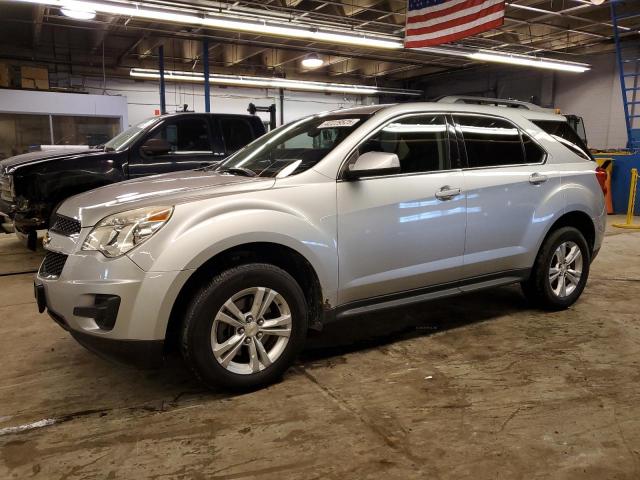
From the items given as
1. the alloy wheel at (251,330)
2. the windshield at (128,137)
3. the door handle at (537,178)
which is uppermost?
the windshield at (128,137)

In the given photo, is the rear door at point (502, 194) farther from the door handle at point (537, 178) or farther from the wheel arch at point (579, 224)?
the wheel arch at point (579, 224)

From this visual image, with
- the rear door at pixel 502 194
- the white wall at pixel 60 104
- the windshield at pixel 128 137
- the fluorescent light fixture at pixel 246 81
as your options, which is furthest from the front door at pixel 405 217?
the white wall at pixel 60 104

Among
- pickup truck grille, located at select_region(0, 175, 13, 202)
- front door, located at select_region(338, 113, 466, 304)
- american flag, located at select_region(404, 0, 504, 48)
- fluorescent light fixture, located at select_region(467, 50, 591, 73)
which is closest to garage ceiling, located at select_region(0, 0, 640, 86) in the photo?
fluorescent light fixture, located at select_region(467, 50, 591, 73)

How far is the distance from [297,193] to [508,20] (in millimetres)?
11876

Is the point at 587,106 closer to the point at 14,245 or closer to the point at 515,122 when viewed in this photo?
the point at 515,122

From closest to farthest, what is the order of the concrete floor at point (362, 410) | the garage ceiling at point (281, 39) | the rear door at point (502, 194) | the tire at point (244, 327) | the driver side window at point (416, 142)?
the concrete floor at point (362, 410) → the tire at point (244, 327) → the driver side window at point (416, 142) → the rear door at point (502, 194) → the garage ceiling at point (281, 39)

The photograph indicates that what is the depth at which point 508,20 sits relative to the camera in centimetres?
1246

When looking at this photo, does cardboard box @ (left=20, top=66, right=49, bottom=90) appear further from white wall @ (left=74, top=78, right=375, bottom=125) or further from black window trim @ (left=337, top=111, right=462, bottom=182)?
black window trim @ (left=337, top=111, right=462, bottom=182)

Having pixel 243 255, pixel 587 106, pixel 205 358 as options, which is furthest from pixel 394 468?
pixel 587 106

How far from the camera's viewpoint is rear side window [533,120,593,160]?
13.7ft

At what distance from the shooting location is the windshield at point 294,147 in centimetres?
312

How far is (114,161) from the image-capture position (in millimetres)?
5988

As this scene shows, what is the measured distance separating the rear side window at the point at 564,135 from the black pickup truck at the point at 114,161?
356cm

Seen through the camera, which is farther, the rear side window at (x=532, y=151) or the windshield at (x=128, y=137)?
the windshield at (x=128, y=137)
